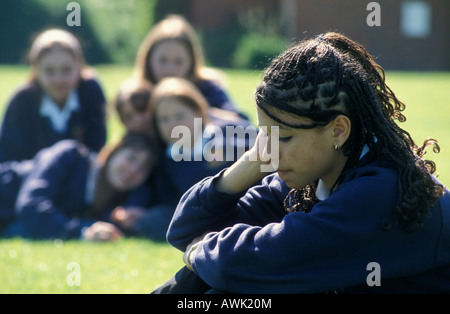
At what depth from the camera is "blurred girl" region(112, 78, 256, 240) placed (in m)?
5.56

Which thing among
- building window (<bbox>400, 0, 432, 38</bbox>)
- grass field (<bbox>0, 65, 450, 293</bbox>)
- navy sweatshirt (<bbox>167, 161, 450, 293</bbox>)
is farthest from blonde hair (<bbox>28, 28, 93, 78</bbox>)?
building window (<bbox>400, 0, 432, 38</bbox>)

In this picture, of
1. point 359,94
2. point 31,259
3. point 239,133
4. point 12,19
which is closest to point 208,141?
point 239,133

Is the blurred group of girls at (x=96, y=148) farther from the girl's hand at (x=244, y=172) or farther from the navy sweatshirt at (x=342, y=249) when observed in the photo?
the navy sweatshirt at (x=342, y=249)

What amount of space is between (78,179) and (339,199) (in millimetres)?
3916

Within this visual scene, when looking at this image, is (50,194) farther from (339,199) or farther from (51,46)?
(339,199)

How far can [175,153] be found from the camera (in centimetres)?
577

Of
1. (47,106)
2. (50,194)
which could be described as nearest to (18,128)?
(47,106)

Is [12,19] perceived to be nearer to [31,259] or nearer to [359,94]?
[31,259]

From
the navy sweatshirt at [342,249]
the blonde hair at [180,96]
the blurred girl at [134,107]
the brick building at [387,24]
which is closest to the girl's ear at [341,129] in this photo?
the navy sweatshirt at [342,249]

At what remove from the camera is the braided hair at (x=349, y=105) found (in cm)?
235

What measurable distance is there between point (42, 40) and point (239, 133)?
2446mm

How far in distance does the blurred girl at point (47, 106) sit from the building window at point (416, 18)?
23.7 m
